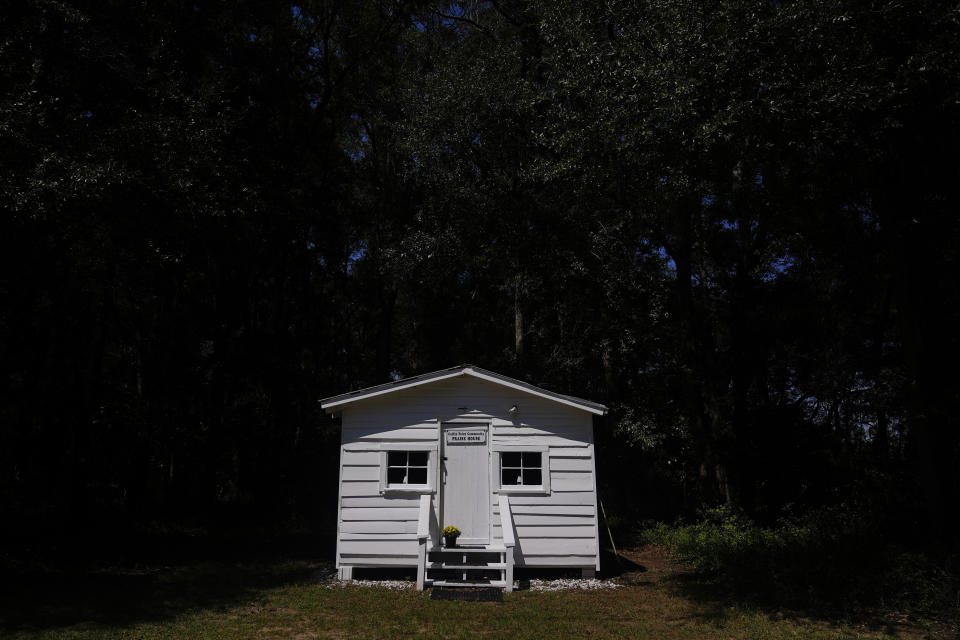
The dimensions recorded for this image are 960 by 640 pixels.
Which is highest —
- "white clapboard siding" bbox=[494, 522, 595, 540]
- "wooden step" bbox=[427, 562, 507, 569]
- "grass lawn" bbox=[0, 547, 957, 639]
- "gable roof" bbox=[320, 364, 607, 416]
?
"gable roof" bbox=[320, 364, 607, 416]

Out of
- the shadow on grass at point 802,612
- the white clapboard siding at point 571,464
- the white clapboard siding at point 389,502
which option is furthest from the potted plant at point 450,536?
the shadow on grass at point 802,612

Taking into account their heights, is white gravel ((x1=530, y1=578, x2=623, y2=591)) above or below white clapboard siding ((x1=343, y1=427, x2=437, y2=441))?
below

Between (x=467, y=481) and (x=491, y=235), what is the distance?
22.5 feet

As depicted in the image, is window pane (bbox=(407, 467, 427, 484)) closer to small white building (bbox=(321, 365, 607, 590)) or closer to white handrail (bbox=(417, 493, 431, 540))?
small white building (bbox=(321, 365, 607, 590))

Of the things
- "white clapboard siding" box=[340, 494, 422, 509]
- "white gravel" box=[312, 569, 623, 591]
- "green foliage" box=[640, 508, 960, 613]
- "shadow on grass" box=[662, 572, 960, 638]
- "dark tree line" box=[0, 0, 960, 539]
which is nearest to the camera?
"shadow on grass" box=[662, 572, 960, 638]

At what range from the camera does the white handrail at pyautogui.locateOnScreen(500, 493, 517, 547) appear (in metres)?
9.88

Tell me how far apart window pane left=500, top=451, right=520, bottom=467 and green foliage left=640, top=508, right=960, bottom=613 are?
10.7 ft

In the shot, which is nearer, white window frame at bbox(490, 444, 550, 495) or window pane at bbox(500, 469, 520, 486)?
white window frame at bbox(490, 444, 550, 495)

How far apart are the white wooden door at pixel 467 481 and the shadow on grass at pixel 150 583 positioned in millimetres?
2605

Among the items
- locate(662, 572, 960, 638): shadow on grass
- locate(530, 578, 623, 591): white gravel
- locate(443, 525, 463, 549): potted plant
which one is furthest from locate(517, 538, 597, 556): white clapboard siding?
locate(662, 572, 960, 638): shadow on grass

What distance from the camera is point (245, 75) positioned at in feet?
53.2

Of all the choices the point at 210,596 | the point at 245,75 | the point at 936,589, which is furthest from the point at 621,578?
the point at 245,75

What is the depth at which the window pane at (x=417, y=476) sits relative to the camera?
10867 millimetres

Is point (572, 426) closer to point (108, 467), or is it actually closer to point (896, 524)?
point (896, 524)
